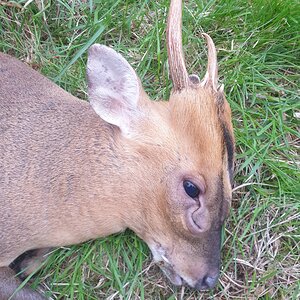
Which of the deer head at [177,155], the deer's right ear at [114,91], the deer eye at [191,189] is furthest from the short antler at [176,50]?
the deer eye at [191,189]

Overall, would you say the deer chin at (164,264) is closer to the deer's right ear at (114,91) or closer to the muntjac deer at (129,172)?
the muntjac deer at (129,172)

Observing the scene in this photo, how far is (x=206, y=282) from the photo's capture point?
4.89m

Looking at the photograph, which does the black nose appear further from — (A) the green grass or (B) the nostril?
(A) the green grass

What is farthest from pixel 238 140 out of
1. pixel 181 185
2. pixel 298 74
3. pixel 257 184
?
pixel 181 185

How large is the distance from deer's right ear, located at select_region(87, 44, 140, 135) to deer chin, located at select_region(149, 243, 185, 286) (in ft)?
2.48

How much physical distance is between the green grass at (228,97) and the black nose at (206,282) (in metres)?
0.38

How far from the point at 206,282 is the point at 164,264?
0.32 meters

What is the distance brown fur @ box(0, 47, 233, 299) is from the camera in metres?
4.69

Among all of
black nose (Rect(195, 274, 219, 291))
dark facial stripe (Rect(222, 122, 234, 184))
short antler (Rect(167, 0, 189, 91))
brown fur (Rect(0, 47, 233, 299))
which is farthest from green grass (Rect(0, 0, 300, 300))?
short antler (Rect(167, 0, 189, 91))

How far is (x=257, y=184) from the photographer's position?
567cm

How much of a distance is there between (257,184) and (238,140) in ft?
1.21

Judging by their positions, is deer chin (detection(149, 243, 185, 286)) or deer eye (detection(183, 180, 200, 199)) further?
deer chin (detection(149, 243, 185, 286))

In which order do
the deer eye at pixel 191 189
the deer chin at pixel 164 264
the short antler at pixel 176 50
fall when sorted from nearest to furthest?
the deer eye at pixel 191 189 → the short antler at pixel 176 50 → the deer chin at pixel 164 264

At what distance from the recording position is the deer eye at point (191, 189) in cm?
464
